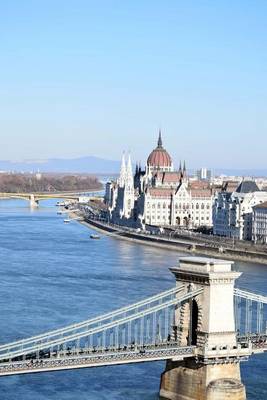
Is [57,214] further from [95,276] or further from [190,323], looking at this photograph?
[190,323]

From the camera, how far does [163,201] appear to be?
75.2 meters

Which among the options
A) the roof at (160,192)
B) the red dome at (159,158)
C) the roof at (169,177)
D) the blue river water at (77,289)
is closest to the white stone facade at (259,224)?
the blue river water at (77,289)

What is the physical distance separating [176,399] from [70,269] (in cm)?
2236

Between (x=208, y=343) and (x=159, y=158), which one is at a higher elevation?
(x=159, y=158)

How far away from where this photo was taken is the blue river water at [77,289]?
1986 centimetres

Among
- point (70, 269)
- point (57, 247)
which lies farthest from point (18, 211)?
point (70, 269)

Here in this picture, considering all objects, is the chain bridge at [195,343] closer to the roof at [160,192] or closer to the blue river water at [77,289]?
the blue river water at [77,289]

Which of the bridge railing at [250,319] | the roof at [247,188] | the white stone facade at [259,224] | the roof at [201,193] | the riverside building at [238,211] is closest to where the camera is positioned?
the bridge railing at [250,319]

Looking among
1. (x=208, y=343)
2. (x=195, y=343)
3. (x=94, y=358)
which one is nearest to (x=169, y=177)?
(x=195, y=343)

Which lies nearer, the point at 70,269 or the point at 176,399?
the point at 176,399

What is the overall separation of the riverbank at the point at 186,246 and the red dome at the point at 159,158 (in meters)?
11.0

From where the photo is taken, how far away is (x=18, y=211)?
93.6m

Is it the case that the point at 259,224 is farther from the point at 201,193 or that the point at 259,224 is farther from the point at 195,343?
the point at 195,343

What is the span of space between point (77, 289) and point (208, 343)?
15266 mm
